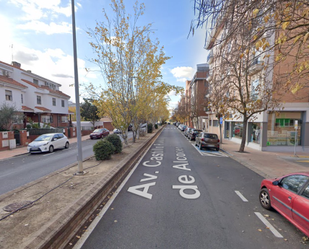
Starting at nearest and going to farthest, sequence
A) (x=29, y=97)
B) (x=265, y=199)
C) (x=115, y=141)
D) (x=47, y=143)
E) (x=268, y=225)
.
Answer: (x=268, y=225) → (x=265, y=199) → (x=115, y=141) → (x=47, y=143) → (x=29, y=97)

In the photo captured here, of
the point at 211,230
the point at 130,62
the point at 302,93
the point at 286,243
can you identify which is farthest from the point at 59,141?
the point at 302,93

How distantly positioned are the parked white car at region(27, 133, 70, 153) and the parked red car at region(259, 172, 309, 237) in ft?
45.9

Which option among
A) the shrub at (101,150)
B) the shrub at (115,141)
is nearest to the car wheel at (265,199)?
the shrub at (101,150)

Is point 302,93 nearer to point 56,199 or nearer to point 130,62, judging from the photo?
point 130,62

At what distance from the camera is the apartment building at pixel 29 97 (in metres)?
19.4

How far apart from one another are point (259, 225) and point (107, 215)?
138 inches

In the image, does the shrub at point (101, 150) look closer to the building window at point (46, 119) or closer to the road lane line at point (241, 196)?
the road lane line at point (241, 196)

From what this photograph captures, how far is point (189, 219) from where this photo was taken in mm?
3770

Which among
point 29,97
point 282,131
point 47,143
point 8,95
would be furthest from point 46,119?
point 282,131

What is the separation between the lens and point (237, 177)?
275 inches

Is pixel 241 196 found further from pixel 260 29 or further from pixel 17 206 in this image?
pixel 17 206

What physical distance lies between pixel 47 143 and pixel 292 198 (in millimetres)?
14627

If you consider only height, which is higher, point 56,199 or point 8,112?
point 8,112

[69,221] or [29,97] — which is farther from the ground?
[29,97]
